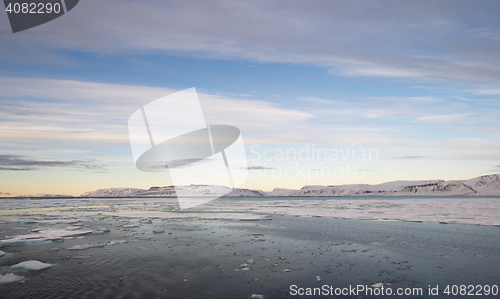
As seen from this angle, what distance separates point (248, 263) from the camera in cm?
964

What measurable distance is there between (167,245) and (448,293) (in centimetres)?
1036

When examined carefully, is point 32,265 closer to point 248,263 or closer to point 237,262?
point 237,262

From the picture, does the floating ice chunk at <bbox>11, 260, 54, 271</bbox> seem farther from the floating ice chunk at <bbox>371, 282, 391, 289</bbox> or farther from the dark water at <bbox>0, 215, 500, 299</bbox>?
the floating ice chunk at <bbox>371, 282, 391, 289</bbox>

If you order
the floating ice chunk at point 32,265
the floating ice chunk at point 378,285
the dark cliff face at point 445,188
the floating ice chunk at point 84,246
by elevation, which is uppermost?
the floating ice chunk at point 32,265

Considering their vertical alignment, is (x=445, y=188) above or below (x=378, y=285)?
below

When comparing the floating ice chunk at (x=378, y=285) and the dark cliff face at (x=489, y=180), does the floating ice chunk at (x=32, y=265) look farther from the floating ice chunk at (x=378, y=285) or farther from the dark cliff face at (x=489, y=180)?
the dark cliff face at (x=489, y=180)

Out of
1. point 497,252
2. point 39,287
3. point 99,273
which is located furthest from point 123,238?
point 497,252

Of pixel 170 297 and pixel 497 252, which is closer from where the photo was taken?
pixel 170 297

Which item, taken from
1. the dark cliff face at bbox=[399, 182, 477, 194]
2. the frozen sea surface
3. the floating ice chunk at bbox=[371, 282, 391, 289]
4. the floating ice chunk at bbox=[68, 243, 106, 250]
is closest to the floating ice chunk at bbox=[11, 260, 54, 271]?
the frozen sea surface

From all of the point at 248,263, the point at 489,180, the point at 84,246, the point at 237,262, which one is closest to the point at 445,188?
the point at 489,180

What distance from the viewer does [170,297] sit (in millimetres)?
6629

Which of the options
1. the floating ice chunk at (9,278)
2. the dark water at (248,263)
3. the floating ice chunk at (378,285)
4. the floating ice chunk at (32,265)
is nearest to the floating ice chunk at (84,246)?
the dark water at (248,263)

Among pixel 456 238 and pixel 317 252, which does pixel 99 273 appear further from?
pixel 456 238

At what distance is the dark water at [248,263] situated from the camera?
724 cm
